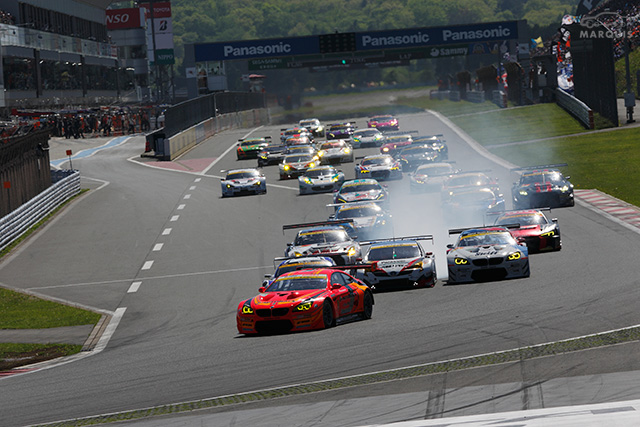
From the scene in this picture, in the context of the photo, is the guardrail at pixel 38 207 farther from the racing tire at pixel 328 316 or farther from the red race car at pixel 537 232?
the racing tire at pixel 328 316

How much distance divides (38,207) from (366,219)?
16.8 m

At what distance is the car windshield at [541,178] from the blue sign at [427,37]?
218ft

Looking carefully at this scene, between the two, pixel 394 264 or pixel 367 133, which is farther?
pixel 367 133

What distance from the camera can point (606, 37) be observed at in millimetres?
58031

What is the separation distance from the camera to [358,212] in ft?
102

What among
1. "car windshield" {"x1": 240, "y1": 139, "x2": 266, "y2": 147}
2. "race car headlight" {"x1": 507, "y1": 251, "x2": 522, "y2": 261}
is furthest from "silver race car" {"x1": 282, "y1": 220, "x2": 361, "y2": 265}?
"car windshield" {"x1": 240, "y1": 139, "x2": 266, "y2": 147}

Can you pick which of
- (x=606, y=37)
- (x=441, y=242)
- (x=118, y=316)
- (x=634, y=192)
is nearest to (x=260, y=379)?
(x=118, y=316)

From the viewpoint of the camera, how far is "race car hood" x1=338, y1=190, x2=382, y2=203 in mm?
35375

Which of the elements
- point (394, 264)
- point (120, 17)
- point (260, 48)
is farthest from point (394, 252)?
point (120, 17)

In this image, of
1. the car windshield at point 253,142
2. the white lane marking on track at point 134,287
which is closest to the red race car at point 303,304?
the white lane marking on track at point 134,287

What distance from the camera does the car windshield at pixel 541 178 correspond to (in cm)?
3484

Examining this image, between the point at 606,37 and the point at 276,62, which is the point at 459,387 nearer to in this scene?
the point at 606,37

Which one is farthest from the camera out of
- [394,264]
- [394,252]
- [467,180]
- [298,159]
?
[298,159]

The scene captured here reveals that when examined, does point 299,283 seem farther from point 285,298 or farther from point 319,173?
point 319,173
